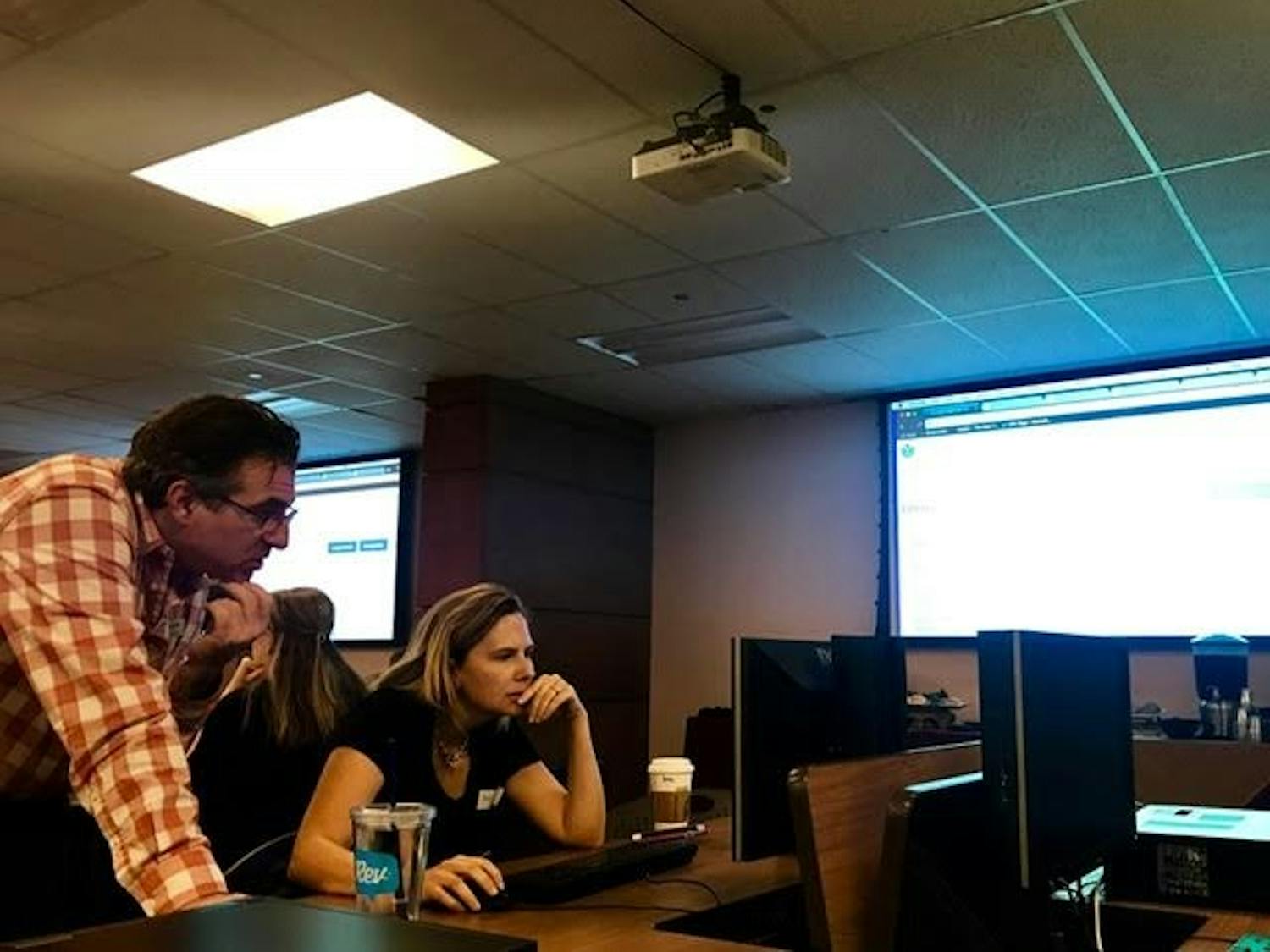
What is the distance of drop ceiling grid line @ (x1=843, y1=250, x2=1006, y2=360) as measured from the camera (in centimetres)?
377

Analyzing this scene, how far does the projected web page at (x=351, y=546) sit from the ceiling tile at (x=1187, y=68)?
483 centimetres

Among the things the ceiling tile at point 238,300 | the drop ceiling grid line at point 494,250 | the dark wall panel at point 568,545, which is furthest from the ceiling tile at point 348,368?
the drop ceiling grid line at point 494,250

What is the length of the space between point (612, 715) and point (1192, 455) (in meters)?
2.88

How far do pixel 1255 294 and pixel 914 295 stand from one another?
115cm

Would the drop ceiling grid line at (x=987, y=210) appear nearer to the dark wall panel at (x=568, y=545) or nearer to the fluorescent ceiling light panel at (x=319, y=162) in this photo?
the fluorescent ceiling light panel at (x=319, y=162)

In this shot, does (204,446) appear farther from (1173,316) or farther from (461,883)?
(1173,316)

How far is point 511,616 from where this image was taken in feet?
8.46

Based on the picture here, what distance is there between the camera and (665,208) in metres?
3.37

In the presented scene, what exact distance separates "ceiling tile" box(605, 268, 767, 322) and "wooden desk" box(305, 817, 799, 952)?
7.13 feet

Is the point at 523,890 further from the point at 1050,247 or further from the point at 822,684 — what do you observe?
the point at 1050,247

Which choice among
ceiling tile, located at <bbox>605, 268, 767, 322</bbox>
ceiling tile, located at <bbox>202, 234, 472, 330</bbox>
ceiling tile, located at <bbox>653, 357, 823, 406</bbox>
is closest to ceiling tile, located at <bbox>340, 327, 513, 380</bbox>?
ceiling tile, located at <bbox>202, 234, 472, 330</bbox>

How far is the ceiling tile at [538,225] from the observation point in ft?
10.7

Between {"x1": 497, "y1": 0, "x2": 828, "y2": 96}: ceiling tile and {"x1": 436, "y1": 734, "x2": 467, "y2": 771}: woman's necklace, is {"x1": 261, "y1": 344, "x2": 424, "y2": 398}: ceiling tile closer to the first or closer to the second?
{"x1": 497, "y1": 0, "x2": 828, "y2": 96}: ceiling tile

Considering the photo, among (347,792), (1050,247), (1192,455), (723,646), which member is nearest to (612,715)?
(723,646)
